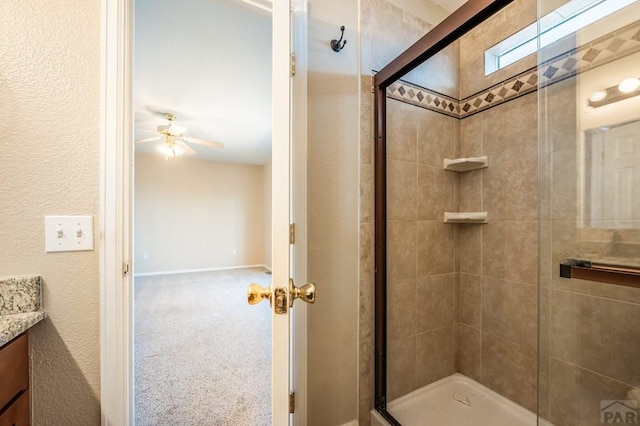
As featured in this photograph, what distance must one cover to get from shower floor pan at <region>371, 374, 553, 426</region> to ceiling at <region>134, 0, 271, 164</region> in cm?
221

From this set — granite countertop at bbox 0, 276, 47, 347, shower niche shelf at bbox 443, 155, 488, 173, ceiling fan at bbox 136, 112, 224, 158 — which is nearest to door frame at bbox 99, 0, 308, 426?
granite countertop at bbox 0, 276, 47, 347

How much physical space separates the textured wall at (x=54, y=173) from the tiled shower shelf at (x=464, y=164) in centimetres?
178

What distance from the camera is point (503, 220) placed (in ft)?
4.79

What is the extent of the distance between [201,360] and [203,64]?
2.58 meters

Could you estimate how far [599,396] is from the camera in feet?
3.45

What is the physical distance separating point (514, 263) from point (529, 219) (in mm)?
271

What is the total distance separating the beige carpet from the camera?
152 cm

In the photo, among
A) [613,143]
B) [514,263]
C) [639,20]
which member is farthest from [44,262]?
[639,20]

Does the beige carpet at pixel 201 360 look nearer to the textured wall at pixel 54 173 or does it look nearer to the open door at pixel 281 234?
the textured wall at pixel 54 173

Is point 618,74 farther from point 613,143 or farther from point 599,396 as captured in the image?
point 599,396

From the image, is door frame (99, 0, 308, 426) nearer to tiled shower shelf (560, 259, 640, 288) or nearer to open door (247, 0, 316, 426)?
open door (247, 0, 316, 426)

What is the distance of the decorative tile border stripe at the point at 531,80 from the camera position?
39.7 inches

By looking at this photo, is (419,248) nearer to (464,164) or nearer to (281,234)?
(464,164)

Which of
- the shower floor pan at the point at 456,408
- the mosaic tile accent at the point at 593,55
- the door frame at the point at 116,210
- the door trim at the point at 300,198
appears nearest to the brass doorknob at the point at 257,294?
the door trim at the point at 300,198
